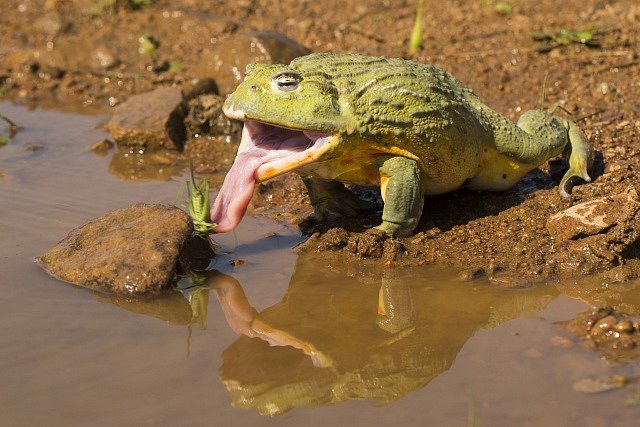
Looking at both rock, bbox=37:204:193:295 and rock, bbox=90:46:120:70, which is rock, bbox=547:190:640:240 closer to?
rock, bbox=37:204:193:295

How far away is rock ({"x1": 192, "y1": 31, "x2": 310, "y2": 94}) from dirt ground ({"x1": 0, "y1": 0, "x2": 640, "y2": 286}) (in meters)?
0.37

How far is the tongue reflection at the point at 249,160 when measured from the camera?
584 centimetres

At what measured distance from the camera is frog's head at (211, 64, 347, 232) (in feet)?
19.0

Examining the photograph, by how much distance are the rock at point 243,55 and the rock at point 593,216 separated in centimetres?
447

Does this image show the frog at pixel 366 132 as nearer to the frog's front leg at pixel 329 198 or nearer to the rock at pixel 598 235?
the frog's front leg at pixel 329 198

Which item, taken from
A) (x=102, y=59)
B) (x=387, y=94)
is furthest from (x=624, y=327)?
(x=102, y=59)

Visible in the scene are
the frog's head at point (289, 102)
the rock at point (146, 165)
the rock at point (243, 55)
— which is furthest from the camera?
the rock at point (243, 55)

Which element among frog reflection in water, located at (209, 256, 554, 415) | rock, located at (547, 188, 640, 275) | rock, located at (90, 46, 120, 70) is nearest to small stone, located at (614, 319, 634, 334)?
frog reflection in water, located at (209, 256, 554, 415)

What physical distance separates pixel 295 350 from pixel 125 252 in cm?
145

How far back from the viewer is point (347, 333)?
17.0 ft

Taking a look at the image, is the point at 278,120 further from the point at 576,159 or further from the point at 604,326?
the point at 576,159

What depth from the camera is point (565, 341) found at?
4938mm

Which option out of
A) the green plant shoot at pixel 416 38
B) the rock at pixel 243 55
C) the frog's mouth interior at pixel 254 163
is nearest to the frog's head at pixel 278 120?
the frog's mouth interior at pixel 254 163

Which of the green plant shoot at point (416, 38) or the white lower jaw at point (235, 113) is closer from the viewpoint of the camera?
the white lower jaw at point (235, 113)
